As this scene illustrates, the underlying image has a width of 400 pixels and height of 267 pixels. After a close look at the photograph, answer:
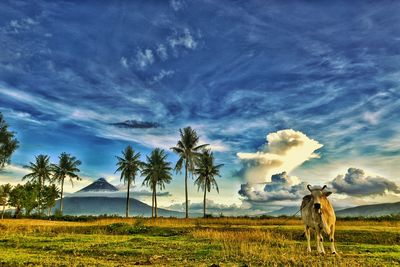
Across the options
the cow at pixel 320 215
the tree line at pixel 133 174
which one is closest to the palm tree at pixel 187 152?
the tree line at pixel 133 174

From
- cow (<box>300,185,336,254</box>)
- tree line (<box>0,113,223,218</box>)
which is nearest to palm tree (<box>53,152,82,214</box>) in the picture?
tree line (<box>0,113,223,218</box>)

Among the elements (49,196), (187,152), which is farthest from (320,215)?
(49,196)

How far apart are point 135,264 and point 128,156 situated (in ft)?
212

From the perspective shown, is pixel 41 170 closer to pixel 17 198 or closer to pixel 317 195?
pixel 17 198

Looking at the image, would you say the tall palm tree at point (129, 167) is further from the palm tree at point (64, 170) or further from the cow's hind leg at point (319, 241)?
the cow's hind leg at point (319, 241)

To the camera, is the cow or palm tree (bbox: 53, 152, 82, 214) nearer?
the cow

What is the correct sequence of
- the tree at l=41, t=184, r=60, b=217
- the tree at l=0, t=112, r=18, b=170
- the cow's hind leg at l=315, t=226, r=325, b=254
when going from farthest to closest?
the tree at l=41, t=184, r=60, b=217, the tree at l=0, t=112, r=18, b=170, the cow's hind leg at l=315, t=226, r=325, b=254

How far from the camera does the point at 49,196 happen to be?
81.1 m

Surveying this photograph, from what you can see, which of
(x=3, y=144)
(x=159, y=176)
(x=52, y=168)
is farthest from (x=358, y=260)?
(x=52, y=168)

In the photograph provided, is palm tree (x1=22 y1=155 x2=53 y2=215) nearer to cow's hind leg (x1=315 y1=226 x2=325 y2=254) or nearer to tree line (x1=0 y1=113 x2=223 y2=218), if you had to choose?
tree line (x1=0 y1=113 x2=223 y2=218)

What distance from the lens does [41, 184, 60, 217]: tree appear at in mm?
79688

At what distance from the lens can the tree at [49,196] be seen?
7969 cm

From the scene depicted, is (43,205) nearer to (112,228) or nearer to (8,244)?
(112,228)

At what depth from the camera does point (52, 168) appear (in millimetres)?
85750
